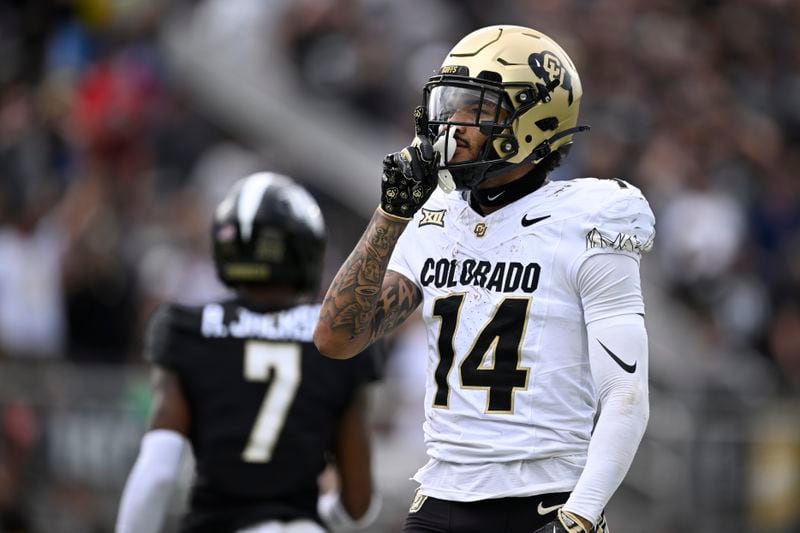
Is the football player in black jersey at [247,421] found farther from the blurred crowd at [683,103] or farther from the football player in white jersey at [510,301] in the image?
the blurred crowd at [683,103]

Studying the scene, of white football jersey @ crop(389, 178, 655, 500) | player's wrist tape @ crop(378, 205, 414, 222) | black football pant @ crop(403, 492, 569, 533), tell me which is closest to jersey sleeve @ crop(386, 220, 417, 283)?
white football jersey @ crop(389, 178, 655, 500)

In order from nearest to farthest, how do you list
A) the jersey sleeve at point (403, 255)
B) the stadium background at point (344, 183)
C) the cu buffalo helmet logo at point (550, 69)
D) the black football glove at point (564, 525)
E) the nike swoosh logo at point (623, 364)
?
the black football glove at point (564, 525), the nike swoosh logo at point (623, 364), the cu buffalo helmet logo at point (550, 69), the jersey sleeve at point (403, 255), the stadium background at point (344, 183)

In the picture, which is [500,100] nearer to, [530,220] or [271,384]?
[530,220]

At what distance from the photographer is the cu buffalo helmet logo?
4.29 m

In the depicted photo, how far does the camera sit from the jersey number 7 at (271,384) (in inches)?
208

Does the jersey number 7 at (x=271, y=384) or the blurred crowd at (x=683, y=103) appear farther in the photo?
the blurred crowd at (x=683, y=103)

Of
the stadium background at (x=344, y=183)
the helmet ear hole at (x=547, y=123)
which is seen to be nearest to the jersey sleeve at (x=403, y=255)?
→ the helmet ear hole at (x=547, y=123)

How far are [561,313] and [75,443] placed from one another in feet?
21.1

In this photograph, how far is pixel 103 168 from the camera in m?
12.2

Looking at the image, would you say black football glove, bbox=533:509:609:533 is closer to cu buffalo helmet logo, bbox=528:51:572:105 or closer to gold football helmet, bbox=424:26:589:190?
gold football helmet, bbox=424:26:589:190

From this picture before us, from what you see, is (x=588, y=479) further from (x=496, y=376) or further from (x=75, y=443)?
(x=75, y=443)

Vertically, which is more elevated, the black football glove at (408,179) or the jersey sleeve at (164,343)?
the black football glove at (408,179)

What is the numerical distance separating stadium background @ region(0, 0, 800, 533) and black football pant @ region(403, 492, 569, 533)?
550 centimetres

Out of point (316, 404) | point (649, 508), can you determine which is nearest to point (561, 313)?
point (316, 404)
